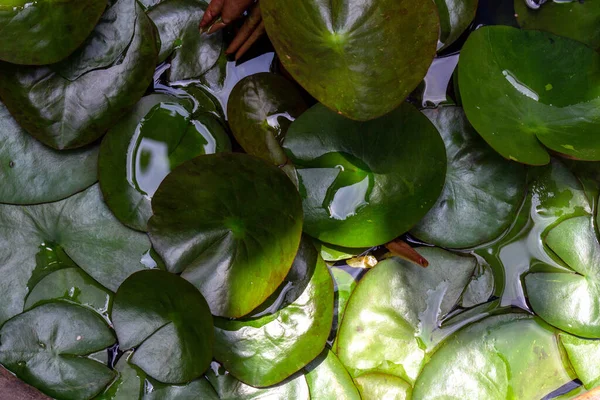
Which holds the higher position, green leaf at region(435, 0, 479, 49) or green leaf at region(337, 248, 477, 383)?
green leaf at region(435, 0, 479, 49)

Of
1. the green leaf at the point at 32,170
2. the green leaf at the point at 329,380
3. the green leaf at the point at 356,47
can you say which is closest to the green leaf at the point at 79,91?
the green leaf at the point at 32,170

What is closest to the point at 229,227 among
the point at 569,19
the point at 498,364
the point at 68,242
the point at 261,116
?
the point at 261,116

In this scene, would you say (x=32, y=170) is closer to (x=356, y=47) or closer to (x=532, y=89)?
(x=356, y=47)

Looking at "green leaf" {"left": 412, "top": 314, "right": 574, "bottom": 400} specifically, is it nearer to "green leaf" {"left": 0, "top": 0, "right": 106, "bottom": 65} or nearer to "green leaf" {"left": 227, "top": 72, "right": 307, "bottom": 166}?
"green leaf" {"left": 227, "top": 72, "right": 307, "bottom": 166}

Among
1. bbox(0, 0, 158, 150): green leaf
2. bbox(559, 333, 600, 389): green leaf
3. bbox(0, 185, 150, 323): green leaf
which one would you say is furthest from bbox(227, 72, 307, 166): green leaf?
bbox(559, 333, 600, 389): green leaf

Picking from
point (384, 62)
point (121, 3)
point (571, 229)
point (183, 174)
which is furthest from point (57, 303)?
point (571, 229)

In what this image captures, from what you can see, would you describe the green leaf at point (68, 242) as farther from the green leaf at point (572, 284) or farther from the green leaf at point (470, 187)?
the green leaf at point (572, 284)

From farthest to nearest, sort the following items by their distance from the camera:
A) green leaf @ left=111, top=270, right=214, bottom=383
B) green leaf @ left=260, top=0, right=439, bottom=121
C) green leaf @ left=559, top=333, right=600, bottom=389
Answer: green leaf @ left=559, top=333, right=600, bottom=389, green leaf @ left=111, top=270, right=214, bottom=383, green leaf @ left=260, top=0, right=439, bottom=121
